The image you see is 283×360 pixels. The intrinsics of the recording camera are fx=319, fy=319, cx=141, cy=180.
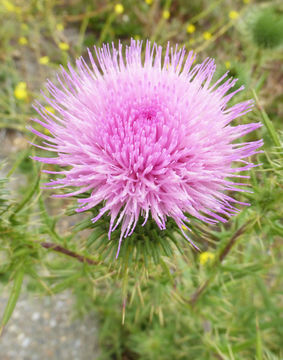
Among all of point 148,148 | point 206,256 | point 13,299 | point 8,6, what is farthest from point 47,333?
point 8,6

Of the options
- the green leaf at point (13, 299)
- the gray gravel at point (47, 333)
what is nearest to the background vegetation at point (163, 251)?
the green leaf at point (13, 299)

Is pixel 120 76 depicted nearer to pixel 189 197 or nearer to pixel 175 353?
pixel 189 197

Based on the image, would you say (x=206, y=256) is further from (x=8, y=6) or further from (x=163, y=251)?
(x=8, y=6)

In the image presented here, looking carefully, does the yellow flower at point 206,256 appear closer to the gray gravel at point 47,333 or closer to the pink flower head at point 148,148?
the pink flower head at point 148,148

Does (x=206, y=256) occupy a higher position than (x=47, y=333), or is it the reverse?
(x=206, y=256)

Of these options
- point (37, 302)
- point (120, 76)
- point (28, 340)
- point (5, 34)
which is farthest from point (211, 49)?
point (28, 340)
